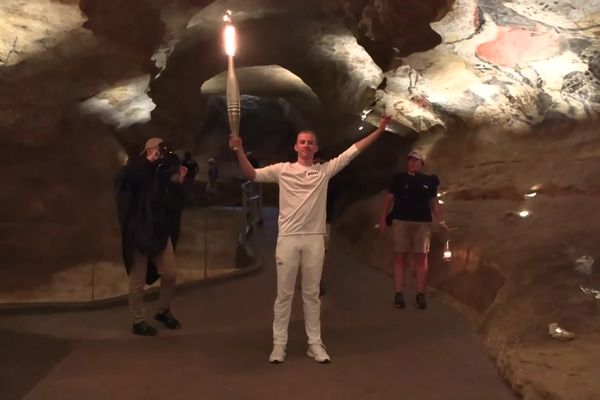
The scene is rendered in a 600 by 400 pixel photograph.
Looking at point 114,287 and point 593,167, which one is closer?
point 593,167

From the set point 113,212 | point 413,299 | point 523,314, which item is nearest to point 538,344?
point 523,314

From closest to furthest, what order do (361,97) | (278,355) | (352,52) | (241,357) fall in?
1. (278,355)
2. (241,357)
3. (352,52)
4. (361,97)

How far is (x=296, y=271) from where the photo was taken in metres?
4.28

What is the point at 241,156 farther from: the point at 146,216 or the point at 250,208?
the point at 250,208

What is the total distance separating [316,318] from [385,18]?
21.1 ft

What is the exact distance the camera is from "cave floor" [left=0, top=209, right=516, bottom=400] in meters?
3.84

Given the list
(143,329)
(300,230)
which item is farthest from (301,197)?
(143,329)

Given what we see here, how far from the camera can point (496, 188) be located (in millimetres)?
9547

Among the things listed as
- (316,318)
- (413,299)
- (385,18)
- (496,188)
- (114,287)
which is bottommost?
(114,287)

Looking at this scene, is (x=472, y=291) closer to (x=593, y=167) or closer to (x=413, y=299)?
(x=413, y=299)

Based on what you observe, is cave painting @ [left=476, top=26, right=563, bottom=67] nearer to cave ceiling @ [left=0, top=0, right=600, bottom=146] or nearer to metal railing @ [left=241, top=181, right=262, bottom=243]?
cave ceiling @ [left=0, top=0, right=600, bottom=146]

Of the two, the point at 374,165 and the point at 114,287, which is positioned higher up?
the point at 374,165

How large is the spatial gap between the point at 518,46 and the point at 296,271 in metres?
7.23

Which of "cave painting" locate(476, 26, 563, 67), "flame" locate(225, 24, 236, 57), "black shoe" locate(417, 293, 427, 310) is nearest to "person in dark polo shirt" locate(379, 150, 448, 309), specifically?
"black shoe" locate(417, 293, 427, 310)
